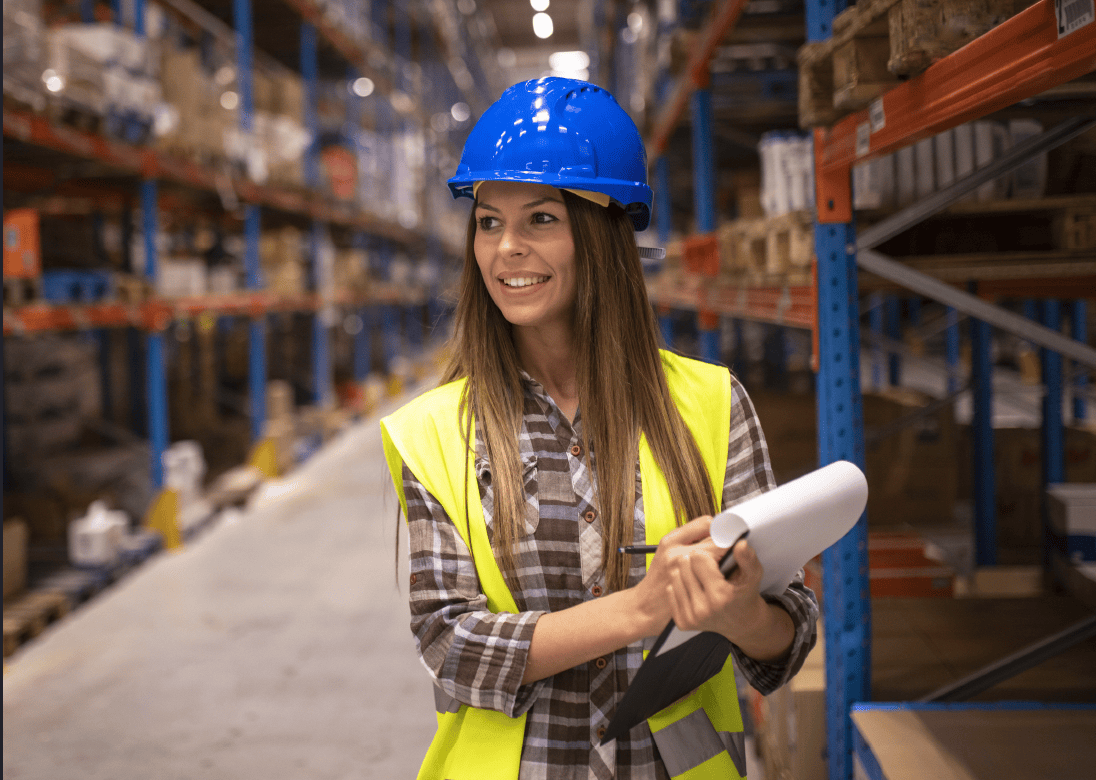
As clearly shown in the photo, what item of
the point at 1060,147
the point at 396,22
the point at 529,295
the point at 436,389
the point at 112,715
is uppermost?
the point at 396,22

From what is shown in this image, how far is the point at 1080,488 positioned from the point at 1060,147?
1352mm

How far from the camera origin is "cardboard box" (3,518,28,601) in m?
4.61

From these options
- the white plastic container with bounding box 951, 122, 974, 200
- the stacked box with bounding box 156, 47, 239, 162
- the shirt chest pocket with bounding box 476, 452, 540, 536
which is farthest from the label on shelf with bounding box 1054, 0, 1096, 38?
the stacked box with bounding box 156, 47, 239, 162

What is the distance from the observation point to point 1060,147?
9.08ft

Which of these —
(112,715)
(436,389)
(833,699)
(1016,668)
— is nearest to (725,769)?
(436,389)

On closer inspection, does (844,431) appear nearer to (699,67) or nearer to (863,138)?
(863,138)

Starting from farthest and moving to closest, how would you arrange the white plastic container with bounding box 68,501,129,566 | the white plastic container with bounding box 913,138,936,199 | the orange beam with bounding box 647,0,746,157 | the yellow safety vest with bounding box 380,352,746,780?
the white plastic container with bounding box 68,501,129,566 → the orange beam with bounding box 647,0,746,157 → the white plastic container with bounding box 913,138,936,199 → the yellow safety vest with bounding box 380,352,746,780

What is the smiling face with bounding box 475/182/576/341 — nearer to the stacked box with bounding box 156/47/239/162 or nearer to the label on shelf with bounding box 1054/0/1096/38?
the label on shelf with bounding box 1054/0/1096/38

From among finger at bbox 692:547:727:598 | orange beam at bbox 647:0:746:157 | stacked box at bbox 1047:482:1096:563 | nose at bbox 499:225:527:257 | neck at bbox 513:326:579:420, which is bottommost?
stacked box at bbox 1047:482:1096:563

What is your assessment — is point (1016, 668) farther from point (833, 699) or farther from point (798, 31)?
point (798, 31)

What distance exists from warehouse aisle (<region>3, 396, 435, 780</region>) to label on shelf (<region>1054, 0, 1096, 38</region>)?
1818 millimetres

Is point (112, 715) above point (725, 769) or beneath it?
beneath

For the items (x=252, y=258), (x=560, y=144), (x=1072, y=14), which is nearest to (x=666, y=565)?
(x=560, y=144)

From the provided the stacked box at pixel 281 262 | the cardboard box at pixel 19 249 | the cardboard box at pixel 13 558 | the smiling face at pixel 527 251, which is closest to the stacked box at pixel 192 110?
the cardboard box at pixel 19 249
